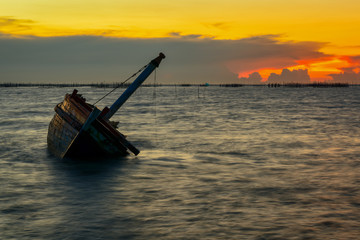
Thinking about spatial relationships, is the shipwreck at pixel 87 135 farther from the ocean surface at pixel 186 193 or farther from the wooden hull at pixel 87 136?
the ocean surface at pixel 186 193

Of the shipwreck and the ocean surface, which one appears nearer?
the ocean surface

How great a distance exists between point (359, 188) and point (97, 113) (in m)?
10.8

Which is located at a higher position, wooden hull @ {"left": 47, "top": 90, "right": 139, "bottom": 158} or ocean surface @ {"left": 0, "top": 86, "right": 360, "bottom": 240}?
wooden hull @ {"left": 47, "top": 90, "right": 139, "bottom": 158}

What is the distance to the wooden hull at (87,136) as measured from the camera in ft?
60.5

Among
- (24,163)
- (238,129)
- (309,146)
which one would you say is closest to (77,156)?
(24,163)

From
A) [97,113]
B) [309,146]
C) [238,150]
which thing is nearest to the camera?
[97,113]

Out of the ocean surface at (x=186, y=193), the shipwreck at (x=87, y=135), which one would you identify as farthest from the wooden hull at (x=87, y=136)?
the ocean surface at (x=186, y=193)

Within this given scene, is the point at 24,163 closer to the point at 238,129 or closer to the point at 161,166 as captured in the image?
the point at 161,166

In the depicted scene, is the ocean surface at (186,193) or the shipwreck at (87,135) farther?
the shipwreck at (87,135)

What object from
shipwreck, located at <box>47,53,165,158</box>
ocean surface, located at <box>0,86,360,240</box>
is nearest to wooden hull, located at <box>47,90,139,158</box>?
shipwreck, located at <box>47,53,165,158</box>

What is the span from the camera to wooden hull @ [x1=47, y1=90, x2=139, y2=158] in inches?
726

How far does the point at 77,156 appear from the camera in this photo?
64.1ft

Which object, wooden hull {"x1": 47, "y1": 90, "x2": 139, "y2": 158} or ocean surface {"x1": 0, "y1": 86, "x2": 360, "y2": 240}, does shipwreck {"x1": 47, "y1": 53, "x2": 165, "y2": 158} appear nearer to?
wooden hull {"x1": 47, "y1": 90, "x2": 139, "y2": 158}

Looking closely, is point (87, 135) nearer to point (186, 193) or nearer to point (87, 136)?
point (87, 136)
